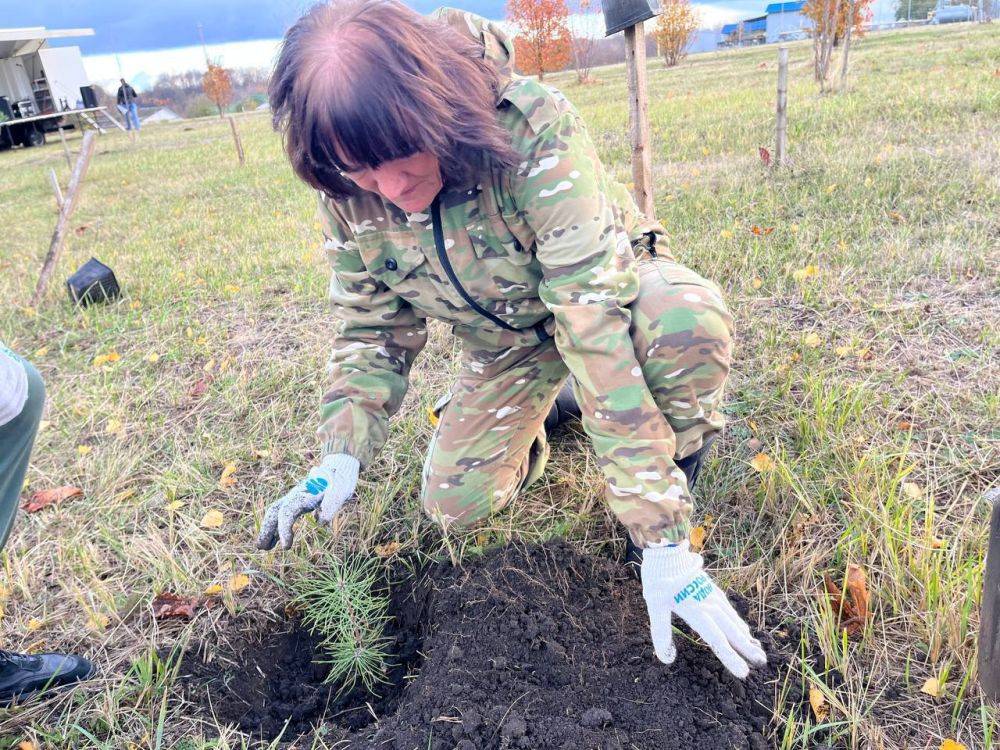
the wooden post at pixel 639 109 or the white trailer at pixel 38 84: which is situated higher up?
the white trailer at pixel 38 84

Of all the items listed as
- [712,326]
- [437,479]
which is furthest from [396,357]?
[712,326]

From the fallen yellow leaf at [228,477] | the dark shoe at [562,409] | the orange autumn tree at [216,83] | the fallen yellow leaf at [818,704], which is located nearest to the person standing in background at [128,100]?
the orange autumn tree at [216,83]

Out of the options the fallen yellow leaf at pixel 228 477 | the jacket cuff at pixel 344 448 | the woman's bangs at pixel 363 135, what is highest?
the woman's bangs at pixel 363 135

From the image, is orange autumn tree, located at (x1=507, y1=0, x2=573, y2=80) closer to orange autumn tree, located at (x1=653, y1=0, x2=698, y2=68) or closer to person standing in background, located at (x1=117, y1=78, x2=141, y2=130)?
orange autumn tree, located at (x1=653, y1=0, x2=698, y2=68)

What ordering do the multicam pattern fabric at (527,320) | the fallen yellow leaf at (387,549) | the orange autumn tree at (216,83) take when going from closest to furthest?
the multicam pattern fabric at (527,320), the fallen yellow leaf at (387,549), the orange autumn tree at (216,83)

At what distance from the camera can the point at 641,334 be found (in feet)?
5.86

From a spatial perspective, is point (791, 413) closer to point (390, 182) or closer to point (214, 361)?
point (390, 182)

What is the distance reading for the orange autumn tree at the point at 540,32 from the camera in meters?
27.0

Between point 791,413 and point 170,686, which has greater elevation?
point 791,413

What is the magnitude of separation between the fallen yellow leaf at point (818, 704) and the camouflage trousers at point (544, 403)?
40 centimetres

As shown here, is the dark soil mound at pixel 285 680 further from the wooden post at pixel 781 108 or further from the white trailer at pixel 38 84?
the white trailer at pixel 38 84

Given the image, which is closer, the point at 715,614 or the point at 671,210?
the point at 715,614

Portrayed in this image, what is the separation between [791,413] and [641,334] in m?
0.80

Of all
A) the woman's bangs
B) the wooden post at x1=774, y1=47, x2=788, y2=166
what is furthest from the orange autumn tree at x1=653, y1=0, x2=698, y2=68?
the woman's bangs
